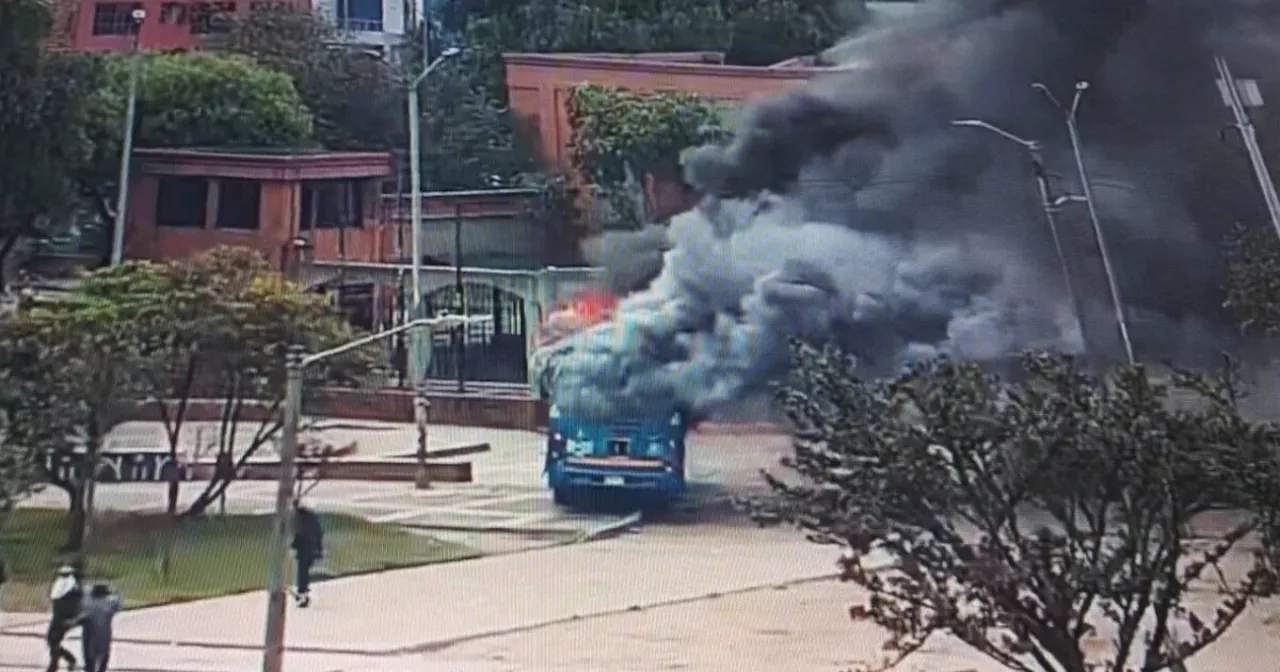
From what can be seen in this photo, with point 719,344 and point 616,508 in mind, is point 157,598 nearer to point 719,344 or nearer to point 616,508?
point 616,508

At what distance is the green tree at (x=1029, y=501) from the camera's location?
21.6 feet

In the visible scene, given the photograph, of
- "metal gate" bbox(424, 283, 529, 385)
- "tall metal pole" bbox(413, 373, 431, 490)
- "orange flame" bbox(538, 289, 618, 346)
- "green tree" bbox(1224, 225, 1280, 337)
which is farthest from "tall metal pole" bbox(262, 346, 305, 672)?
"green tree" bbox(1224, 225, 1280, 337)

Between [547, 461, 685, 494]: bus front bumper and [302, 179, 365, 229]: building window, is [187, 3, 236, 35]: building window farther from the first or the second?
[547, 461, 685, 494]: bus front bumper

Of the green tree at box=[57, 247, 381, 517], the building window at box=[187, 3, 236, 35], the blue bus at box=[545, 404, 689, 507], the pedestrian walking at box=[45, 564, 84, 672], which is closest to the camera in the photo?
the pedestrian walking at box=[45, 564, 84, 672]

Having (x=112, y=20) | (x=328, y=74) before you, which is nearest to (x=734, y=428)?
(x=328, y=74)

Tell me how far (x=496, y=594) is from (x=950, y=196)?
15.3 ft

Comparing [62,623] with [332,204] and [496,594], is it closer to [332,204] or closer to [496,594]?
[496,594]

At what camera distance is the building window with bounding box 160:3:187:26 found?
1454 cm

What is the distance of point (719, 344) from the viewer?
44.0 feet

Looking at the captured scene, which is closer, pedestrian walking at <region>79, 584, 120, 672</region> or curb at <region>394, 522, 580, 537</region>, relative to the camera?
pedestrian walking at <region>79, 584, 120, 672</region>

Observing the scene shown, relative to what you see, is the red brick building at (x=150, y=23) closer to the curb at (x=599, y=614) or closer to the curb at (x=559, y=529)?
the curb at (x=559, y=529)

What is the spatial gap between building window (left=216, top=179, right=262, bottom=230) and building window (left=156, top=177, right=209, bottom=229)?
17 cm

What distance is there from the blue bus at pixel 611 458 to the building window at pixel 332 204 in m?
2.39

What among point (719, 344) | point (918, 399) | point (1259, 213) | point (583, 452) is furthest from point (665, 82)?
point (918, 399)
